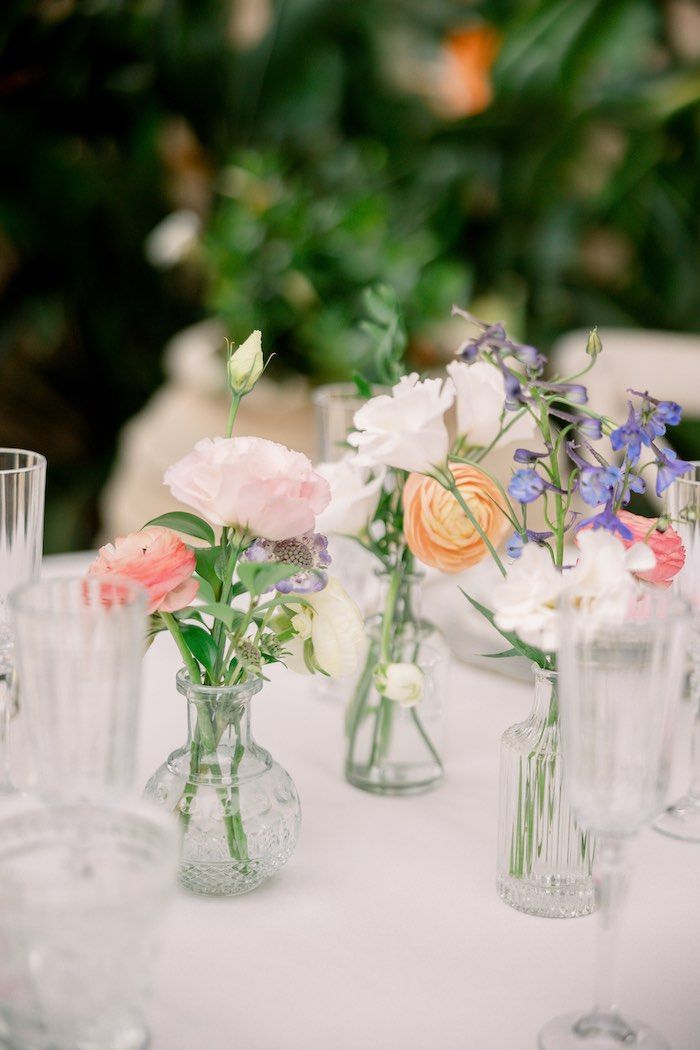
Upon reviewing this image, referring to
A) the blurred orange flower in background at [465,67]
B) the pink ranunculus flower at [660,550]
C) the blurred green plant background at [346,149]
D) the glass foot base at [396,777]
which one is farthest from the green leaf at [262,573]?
the blurred orange flower in background at [465,67]

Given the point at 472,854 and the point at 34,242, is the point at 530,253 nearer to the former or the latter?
the point at 34,242

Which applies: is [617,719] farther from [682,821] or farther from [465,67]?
[465,67]

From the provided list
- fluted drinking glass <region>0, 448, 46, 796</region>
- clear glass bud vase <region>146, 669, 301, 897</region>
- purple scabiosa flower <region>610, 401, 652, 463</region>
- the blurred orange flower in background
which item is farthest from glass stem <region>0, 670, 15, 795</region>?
the blurred orange flower in background

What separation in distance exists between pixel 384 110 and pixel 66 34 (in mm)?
853

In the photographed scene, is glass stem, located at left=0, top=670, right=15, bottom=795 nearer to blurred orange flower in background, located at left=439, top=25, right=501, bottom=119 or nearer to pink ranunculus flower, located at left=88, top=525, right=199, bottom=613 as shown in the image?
pink ranunculus flower, located at left=88, top=525, right=199, bottom=613

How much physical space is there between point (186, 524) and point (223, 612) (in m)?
0.08

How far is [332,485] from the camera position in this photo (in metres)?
0.94

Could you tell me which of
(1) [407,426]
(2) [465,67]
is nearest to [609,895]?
(1) [407,426]

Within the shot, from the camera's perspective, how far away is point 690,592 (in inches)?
36.6

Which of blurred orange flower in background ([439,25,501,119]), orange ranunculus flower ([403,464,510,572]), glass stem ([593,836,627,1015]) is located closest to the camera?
glass stem ([593,836,627,1015])

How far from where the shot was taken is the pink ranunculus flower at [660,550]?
31.0 inches

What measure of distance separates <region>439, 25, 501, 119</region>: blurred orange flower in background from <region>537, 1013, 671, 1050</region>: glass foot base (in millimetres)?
3155

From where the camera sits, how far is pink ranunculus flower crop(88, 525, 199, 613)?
29.9 inches

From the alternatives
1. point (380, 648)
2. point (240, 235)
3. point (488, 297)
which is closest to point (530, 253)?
point (488, 297)
